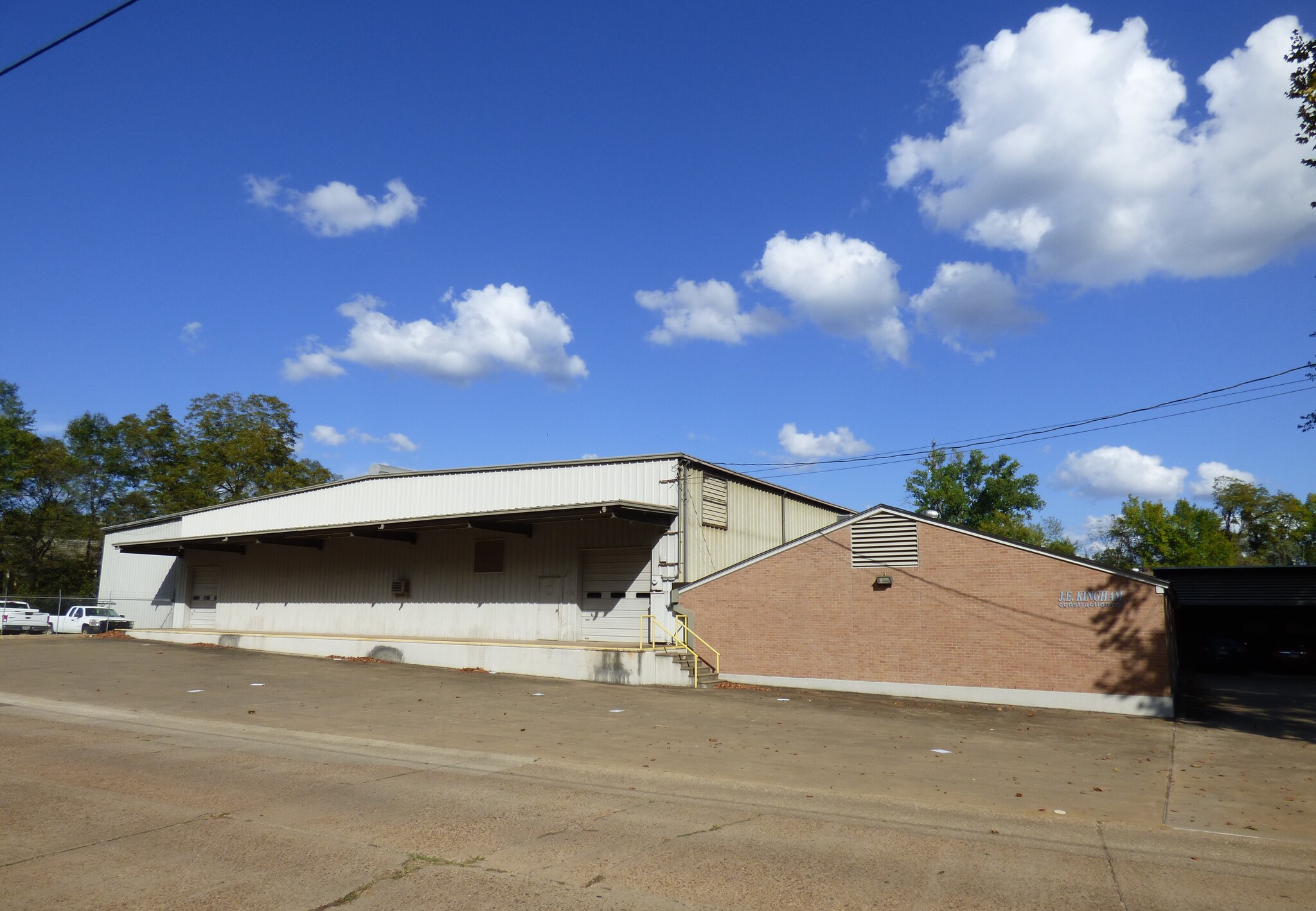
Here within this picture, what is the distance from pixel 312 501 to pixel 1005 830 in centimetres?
3118

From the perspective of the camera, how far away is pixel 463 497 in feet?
97.5

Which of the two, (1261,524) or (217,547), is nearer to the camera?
(217,547)

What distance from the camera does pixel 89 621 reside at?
39.5 metres

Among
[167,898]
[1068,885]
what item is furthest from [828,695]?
[167,898]

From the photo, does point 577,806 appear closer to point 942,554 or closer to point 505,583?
point 942,554

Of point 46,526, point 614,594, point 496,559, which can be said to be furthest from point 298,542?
point 46,526

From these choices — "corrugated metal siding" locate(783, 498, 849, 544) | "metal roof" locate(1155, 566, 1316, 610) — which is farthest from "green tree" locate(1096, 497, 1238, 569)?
"corrugated metal siding" locate(783, 498, 849, 544)

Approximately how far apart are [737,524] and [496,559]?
8.03 metres

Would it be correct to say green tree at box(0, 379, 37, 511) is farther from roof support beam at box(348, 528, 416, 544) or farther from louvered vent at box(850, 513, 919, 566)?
louvered vent at box(850, 513, 919, 566)

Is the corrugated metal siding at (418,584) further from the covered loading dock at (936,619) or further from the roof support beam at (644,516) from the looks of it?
the covered loading dock at (936,619)

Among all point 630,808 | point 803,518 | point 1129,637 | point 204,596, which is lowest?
point 630,808

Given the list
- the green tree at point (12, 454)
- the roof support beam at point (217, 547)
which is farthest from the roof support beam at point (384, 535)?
the green tree at point (12, 454)

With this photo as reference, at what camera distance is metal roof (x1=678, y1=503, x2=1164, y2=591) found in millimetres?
19328

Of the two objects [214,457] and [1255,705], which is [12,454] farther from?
[1255,705]
